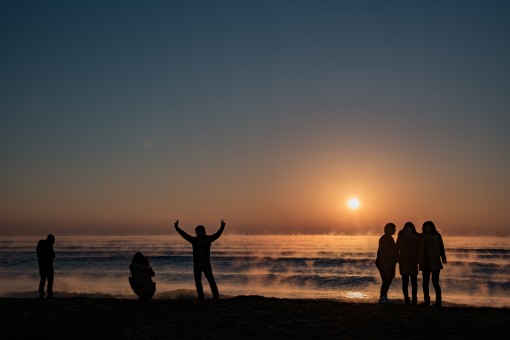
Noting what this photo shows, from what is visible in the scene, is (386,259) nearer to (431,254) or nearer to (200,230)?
(431,254)

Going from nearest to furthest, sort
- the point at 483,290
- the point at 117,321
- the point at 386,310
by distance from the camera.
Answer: the point at 117,321 < the point at 386,310 < the point at 483,290

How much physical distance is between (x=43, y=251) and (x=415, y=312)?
Answer: 1002cm

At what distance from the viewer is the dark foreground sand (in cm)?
781

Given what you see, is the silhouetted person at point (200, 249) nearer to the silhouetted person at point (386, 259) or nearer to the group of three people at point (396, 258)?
the group of three people at point (396, 258)

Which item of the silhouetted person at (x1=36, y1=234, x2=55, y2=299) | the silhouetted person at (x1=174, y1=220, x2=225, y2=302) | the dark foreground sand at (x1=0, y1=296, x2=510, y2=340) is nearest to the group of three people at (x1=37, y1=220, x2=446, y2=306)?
the silhouetted person at (x1=174, y1=220, x2=225, y2=302)

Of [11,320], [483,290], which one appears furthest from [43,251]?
[483,290]

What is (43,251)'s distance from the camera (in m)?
13.5

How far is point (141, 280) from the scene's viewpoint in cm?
1185

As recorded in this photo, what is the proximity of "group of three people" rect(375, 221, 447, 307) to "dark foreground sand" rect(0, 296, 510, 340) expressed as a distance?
1.38 meters

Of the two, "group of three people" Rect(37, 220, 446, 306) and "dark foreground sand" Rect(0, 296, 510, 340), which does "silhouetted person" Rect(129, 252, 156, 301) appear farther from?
"dark foreground sand" Rect(0, 296, 510, 340)

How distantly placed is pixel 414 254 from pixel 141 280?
680 centimetres

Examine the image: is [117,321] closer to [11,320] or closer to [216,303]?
[11,320]

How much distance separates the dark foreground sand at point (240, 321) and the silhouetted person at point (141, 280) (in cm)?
104

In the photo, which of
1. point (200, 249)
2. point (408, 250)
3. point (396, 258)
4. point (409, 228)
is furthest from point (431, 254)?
point (200, 249)
